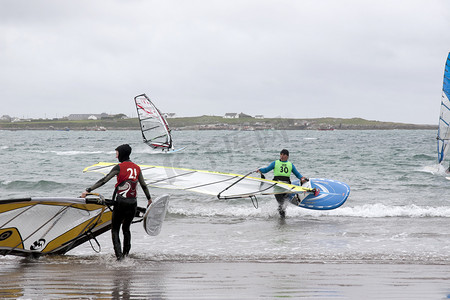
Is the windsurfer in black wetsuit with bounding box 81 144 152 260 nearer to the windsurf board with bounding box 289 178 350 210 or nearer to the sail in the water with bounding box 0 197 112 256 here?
the sail in the water with bounding box 0 197 112 256

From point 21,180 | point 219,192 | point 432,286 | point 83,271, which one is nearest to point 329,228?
point 219,192

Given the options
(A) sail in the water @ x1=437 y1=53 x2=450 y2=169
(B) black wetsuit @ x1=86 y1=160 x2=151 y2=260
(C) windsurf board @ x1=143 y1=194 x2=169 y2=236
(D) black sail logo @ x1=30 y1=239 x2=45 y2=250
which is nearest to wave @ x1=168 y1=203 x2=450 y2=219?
(C) windsurf board @ x1=143 y1=194 x2=169 y2=236

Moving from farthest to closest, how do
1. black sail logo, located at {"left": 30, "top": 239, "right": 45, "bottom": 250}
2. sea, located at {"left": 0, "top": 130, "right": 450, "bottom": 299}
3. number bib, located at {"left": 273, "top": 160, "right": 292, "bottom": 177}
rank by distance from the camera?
number bib, located at {"left": 273, "top": 160, "right": 292, "bottom": 177}, black sail logo, located at {"left": 30, "top": 239, "right": 45, "bottom": 250}, sea, located at {"left": 0, "top": 130, "right": 450, "bottom": 299}

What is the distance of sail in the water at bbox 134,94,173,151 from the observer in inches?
1248

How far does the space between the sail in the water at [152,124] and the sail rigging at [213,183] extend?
21.4 meters

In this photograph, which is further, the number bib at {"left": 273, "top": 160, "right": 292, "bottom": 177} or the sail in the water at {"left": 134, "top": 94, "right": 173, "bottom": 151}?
the sail in the water at {"left": 134, "top": 94, "right": 173, "bottom": 151}

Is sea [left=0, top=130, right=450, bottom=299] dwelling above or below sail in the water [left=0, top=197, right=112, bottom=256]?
below

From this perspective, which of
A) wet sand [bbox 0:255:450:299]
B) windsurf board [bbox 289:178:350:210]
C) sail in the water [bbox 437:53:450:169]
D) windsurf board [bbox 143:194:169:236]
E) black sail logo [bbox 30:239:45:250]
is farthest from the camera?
sail in the water [bbox 437:53:450:169]

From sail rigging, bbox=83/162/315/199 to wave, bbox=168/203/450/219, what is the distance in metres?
1.09

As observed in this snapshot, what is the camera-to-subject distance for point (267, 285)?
5227 millimetres

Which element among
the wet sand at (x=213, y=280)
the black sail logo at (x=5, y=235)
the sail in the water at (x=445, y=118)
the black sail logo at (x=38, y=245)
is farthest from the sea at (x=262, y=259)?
the sail in the water at (x=445, y=118)

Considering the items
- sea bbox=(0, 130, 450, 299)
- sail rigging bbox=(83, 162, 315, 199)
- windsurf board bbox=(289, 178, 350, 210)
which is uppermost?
sail rigging bbox=(83, 162, 315, 199)

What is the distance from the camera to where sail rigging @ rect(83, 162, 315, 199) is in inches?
388

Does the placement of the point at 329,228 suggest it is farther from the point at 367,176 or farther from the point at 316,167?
the point at 316,167
